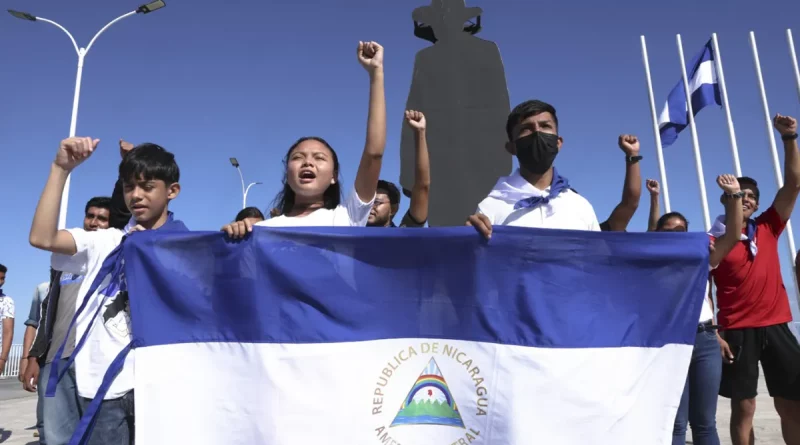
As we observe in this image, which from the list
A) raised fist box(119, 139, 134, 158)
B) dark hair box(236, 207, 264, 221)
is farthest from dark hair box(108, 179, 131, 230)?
dark hair box(236, 207, 264, 221)

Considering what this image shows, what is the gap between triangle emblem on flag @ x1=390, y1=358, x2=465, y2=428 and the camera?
223 centimetres

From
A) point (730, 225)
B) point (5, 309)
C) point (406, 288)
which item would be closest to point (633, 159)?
point (730, 225)

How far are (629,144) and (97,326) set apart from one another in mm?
2549

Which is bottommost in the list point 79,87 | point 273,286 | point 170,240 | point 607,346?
point 607,346

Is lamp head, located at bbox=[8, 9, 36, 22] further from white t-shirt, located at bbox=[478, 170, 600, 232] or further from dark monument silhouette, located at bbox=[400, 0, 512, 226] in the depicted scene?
white t-shirt, located at bbox=[478, 170, 600, 232]

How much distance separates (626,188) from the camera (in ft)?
9.70

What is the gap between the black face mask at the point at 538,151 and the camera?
8.87 ft

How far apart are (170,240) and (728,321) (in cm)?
347

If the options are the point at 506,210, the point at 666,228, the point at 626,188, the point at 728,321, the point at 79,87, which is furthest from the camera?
the point at 79,87

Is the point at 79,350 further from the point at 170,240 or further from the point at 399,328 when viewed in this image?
the point at 399,328

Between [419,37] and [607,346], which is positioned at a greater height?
[419,37]

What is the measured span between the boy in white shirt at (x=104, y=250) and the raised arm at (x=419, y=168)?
Answer: 3.83ft

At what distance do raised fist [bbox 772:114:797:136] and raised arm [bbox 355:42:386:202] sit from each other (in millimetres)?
2378

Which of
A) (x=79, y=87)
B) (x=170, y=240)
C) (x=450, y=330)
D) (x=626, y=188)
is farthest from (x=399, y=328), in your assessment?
(x=79, y=87)
